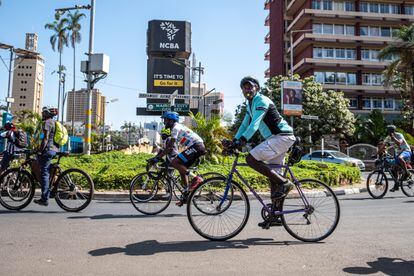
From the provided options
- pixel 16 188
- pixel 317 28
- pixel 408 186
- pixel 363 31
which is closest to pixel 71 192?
pixel 16 188

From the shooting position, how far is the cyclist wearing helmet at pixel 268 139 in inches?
189

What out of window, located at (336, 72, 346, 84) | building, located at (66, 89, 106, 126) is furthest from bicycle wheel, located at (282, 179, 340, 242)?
building, located at (66, 89, 106, 126)

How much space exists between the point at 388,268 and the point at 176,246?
225 centimetres

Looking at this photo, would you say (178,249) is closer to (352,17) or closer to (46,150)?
(46,150)

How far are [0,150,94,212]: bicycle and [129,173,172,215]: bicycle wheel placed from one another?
2.59 ft

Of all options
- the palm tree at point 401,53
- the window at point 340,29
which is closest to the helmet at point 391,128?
the palm tree at point 401,53

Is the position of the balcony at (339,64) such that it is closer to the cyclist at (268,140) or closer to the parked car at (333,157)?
the parked car at (333,157)

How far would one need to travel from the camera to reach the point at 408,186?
1033cm

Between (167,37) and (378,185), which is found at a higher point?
(167,37)

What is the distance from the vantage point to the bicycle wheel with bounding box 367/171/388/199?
33.2 feet

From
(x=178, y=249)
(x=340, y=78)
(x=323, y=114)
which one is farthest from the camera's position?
(x=340, y=78)

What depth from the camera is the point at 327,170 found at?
13.2 m

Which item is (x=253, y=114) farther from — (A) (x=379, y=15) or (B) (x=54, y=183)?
(A) (x=379, y=15)

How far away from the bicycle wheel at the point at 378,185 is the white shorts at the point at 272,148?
619 centimetres
